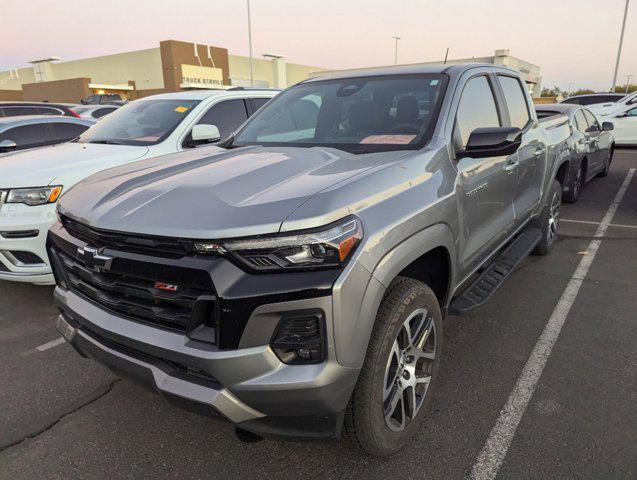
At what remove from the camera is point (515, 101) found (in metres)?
4.16

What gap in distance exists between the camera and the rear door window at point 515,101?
396cm

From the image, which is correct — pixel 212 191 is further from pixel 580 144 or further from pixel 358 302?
pixel 580 144

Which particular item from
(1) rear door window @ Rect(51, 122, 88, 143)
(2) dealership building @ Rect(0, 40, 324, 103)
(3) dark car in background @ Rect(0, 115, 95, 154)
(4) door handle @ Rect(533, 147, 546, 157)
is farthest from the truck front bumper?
(2) dealership building @ Rect(0, 40, 324, 103)

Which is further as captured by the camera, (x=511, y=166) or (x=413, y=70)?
(x=511, y=166)

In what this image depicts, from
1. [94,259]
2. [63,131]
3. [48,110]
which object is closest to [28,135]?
[63,131]

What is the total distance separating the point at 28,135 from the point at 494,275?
21.9 feet

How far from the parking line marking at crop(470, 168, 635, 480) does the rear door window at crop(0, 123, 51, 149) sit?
696cm

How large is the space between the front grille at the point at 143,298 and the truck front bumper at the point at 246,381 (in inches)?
2.2

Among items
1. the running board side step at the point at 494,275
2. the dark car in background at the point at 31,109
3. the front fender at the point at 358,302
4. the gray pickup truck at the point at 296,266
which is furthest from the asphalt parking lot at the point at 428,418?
the dark car in background at the point at 31,109

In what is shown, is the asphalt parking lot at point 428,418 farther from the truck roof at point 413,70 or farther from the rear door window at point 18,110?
the rear door window at point 18,110

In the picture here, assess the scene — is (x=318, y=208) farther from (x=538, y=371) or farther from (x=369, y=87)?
(x=538, y=371)

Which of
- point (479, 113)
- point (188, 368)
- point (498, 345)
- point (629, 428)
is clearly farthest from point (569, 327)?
point (188, 368)

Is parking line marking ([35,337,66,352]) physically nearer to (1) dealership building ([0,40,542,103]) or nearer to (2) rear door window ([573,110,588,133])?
(2) rear door window ([573,110,588,133])

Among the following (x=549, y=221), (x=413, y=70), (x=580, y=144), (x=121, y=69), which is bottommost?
(x=549, y=221)
